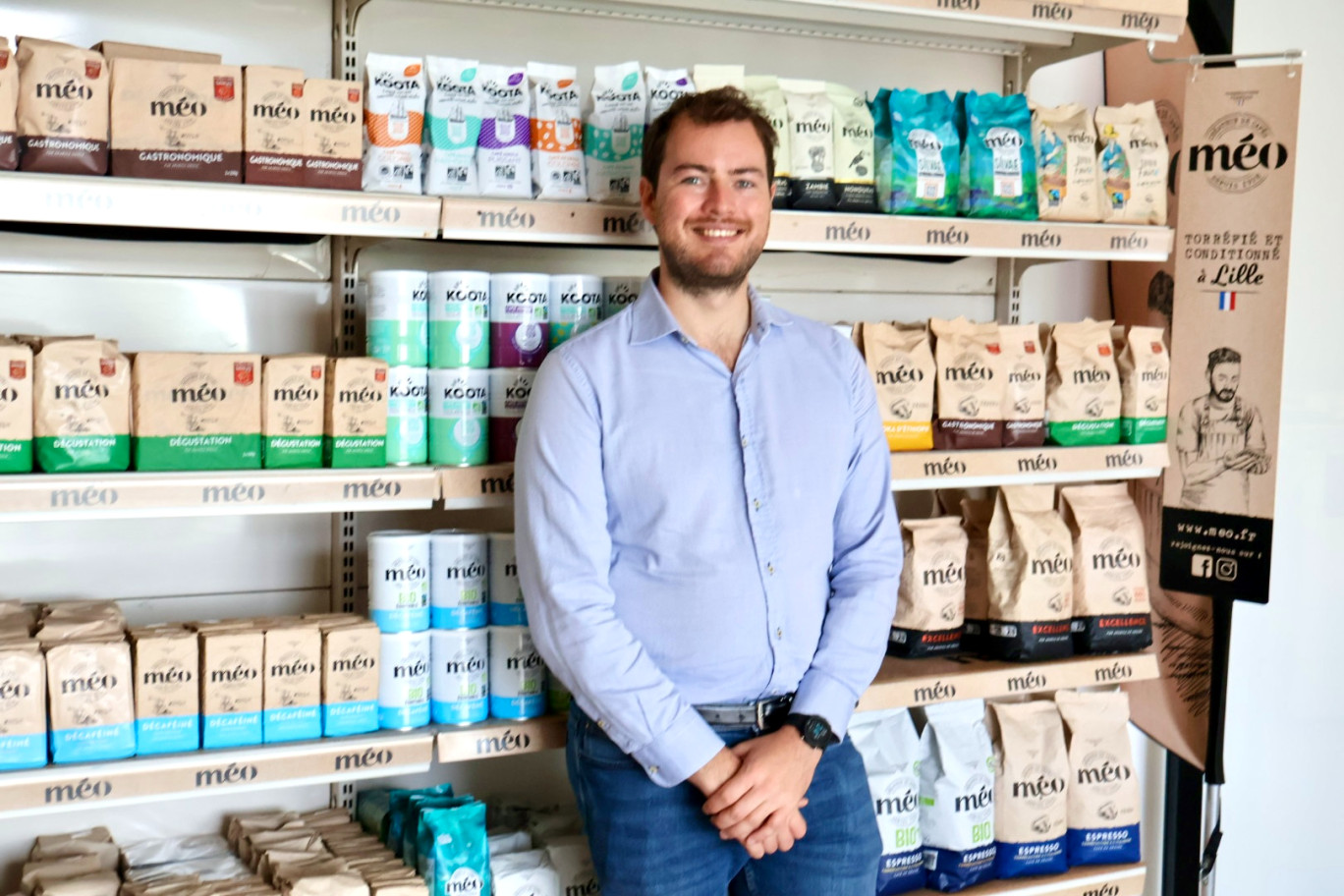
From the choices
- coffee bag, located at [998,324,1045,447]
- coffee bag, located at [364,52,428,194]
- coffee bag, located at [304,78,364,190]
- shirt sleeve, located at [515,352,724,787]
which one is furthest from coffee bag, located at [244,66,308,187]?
coffee bag, located at [998,324,1045,447]

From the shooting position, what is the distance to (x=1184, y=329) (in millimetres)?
2904

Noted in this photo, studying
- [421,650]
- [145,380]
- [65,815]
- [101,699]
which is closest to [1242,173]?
[421,650]

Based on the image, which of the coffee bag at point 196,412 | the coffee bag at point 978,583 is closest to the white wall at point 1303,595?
the coffee bag at point 978,583

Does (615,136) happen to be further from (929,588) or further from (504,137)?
(929,588)

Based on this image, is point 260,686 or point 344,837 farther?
point 344,837

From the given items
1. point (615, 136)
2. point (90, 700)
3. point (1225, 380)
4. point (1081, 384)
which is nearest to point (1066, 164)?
point (1081, 384)

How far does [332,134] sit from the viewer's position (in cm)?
217

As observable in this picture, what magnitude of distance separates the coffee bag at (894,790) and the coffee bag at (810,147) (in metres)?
1.10

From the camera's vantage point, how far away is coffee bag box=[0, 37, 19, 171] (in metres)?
1.96

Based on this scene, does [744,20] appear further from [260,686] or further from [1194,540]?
[260,686]

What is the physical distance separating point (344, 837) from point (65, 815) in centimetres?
56

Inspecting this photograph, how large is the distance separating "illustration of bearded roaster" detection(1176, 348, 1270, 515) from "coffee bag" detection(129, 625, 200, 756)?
215 centimetres

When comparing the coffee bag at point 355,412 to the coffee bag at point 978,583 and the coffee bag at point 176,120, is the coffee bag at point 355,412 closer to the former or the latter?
the coffee bag at point 176,120

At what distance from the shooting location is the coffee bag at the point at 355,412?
7.25ft
